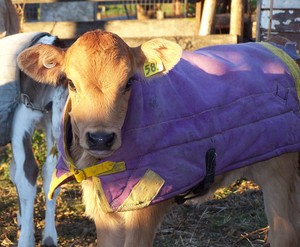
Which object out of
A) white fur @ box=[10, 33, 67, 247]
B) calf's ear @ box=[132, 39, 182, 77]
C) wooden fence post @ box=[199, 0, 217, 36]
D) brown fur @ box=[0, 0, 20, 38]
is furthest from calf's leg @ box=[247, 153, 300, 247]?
wooden fence post @ box=[199, 0, 217, 36]

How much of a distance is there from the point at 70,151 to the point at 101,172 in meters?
0.22

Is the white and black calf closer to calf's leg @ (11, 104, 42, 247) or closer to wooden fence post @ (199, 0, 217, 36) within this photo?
calf's leg @ (11, 104, 42, 247)

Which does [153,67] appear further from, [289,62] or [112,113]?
[289,62]

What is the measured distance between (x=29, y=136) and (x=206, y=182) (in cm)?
176

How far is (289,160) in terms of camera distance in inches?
157

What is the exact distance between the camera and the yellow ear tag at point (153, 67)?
10.8 ft

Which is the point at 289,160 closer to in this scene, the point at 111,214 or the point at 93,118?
Result: the point at 111,214

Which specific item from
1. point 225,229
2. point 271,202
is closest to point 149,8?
point 225,229

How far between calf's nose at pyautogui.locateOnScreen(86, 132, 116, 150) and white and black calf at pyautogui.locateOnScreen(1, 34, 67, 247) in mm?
Result: 1782

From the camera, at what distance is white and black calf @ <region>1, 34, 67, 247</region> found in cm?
476

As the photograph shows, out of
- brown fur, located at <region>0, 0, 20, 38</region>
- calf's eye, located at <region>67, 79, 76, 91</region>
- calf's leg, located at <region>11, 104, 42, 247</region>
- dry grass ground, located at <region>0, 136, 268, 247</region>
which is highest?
calf's eye, located at <region>67, 79, 76, 91</region>

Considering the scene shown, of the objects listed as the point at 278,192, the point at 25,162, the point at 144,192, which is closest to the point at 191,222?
the point at 25,162

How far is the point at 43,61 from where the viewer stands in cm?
335

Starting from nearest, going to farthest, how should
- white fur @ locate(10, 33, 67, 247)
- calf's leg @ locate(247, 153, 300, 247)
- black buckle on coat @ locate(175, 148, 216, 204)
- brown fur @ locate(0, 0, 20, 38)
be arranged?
black buckle on coat @ locate(175, 148, 216, 204) → calf's leg @ locate(247, 153, 300, 247) → white fur @ locate(10, 33, 67, 247) → brown fur @ locate(0, 0, 20, 38)
